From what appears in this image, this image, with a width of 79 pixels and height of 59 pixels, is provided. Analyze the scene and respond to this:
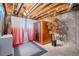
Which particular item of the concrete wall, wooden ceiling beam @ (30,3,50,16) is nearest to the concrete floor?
the concrete wall

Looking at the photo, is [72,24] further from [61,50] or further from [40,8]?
[40,8]

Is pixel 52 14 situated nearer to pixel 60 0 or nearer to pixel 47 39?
pixel 60 0

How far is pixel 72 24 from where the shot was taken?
73.3 inches

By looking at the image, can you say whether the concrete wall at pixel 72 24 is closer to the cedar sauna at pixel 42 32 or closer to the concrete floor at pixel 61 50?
the concrete floor at pixel 61 50

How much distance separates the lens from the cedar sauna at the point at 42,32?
1.87 metres

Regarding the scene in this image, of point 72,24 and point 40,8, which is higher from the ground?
point 40,8

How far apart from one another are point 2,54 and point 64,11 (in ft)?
3.32

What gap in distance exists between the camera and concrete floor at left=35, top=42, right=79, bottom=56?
1857 millimetres

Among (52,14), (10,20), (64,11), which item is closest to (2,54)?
(10,20)

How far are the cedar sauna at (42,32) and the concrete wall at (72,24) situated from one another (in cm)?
24

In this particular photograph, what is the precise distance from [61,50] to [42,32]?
0.36 metres

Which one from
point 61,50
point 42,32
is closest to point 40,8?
point 42,32

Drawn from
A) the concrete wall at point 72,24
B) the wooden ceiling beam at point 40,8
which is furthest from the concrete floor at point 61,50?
the wooden ceiling beam at point 40,8

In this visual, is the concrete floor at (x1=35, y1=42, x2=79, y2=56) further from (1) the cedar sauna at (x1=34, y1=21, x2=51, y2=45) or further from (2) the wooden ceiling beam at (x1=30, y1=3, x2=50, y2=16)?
(2) the wooden ceiling beam at (x1=30, y1=3, x2=50, y2=16)
